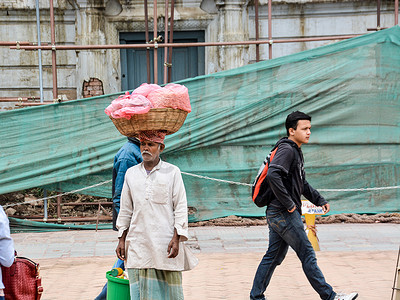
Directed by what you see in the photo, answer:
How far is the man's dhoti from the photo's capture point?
492 centimetres

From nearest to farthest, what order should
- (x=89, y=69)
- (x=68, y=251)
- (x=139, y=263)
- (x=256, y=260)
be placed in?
1. (x=139, y=263)
2. (x=256, y=260)
3. (x=68, y=251)
4. (x=89, y=69)

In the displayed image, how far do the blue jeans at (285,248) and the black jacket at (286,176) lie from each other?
0.38 feet

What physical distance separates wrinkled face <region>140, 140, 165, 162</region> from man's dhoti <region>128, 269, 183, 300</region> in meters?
0.81

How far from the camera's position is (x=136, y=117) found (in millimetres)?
5094

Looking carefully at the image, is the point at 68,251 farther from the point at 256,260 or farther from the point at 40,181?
the point at 256,260

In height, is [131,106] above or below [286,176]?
above

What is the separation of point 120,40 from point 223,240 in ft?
17.7

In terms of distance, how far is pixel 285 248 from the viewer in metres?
6.14

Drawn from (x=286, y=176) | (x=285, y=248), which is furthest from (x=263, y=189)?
(x=285, y=248)

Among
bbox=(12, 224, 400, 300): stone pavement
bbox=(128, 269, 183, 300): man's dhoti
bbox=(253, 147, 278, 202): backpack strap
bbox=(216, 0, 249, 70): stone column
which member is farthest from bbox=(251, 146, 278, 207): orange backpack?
bbox=(216, 0, 249, 70): stone column

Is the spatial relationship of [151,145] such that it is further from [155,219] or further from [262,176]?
[262,176]

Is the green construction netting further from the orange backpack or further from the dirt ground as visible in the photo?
the orange backpack

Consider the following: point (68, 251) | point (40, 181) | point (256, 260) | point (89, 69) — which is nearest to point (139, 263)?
point (256, 260)

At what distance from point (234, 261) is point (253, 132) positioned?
2.70 m
